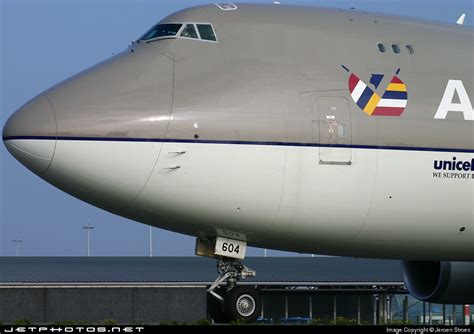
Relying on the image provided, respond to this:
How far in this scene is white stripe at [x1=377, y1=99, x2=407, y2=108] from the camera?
2228 centimetres

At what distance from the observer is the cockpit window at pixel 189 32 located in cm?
2227

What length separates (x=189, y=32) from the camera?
2234 cm

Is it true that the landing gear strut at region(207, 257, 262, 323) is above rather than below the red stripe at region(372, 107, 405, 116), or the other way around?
below

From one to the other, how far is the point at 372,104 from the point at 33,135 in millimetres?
6480

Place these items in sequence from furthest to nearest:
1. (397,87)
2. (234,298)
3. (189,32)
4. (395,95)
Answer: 1. (397,87)
2. (395,95)
3. (189,32)
4. (234,298)

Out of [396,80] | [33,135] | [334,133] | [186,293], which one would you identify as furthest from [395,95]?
[186,293]

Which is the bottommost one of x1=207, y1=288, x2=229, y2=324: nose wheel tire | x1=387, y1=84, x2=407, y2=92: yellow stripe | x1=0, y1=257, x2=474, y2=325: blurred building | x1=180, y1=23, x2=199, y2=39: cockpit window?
x1=207, y1=288, x2=229, y2=324: nose wheel tire

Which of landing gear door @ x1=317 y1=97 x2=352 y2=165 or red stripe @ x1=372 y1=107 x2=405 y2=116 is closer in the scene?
landing gear door @ x1=317 y1=97 x2=352 y2=165

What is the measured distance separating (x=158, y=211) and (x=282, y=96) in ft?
10.2

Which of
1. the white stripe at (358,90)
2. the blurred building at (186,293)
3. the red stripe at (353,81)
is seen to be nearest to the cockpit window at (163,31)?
the red stripe at (353,81)

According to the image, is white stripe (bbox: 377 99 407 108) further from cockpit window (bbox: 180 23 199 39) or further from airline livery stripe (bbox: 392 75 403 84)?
cockpit window (bbox: 180 23 199 39)

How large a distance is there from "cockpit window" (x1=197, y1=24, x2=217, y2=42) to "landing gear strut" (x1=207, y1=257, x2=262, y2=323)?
433 cm

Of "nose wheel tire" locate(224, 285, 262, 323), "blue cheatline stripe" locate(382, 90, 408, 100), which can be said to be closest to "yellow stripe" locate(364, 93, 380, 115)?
"blue cheatline stripe" locate(382, 90, 408, 100)

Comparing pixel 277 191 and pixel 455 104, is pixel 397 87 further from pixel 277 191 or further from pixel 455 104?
pixel 277 191
